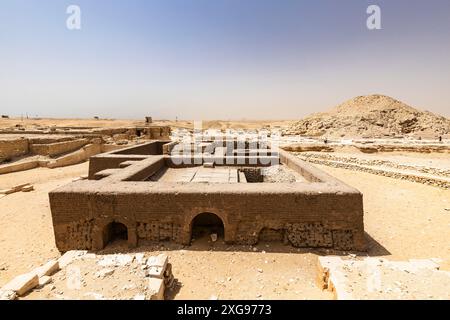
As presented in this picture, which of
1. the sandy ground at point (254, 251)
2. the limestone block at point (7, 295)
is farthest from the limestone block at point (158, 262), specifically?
the limestone block at point (7, 295)

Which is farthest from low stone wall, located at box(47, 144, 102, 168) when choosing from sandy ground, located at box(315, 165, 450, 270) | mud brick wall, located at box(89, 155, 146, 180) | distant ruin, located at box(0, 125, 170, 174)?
sandy ground, located at box(315, 165, 450, 270)

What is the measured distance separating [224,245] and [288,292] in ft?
6.94

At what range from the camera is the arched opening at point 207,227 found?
714cm

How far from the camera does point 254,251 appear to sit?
6.31 metres

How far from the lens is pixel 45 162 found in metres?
16.8

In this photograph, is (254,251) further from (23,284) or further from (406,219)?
(406,219)

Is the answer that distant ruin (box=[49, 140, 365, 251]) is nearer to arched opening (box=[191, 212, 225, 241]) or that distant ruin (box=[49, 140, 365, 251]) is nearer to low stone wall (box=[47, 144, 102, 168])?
arched opening (box=[191, 212, 225, 241])

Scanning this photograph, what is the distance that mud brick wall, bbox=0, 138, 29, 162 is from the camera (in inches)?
663

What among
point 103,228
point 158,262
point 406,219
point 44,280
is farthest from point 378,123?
point 44,280

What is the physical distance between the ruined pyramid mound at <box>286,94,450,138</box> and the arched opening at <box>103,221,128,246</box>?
35.0 meters

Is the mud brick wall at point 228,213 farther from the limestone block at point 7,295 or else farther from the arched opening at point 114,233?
the limestone block at point 7,295

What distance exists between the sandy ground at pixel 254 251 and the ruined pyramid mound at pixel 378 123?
28138 millimetres

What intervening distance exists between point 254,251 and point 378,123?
4048 cm

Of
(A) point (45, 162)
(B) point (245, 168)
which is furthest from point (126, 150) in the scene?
(A) point (45, 162)
